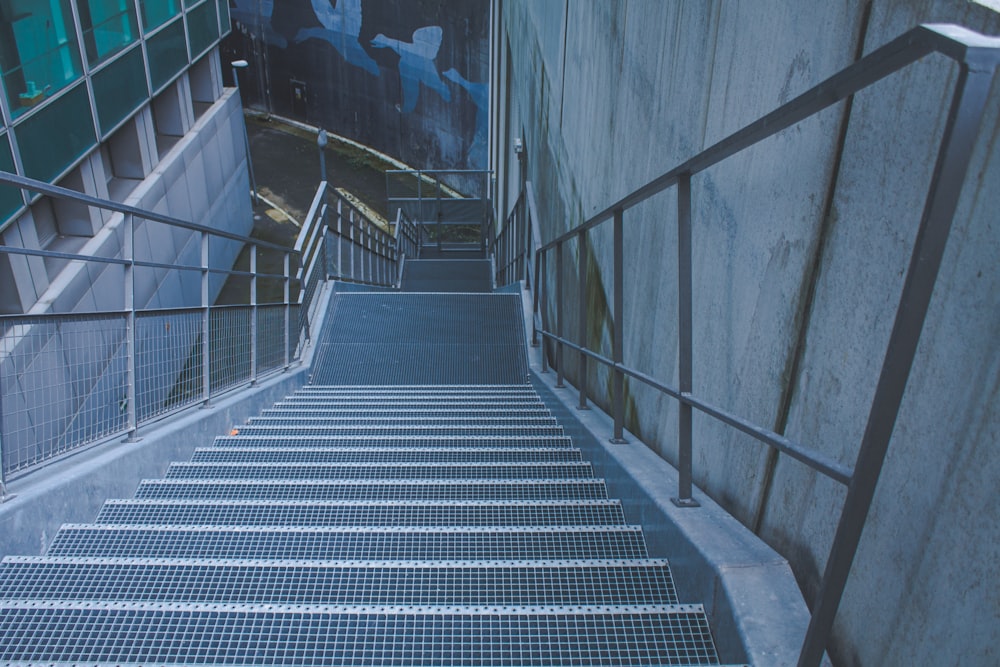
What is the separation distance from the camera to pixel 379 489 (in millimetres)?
2494

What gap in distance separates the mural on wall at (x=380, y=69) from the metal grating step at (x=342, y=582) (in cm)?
1729

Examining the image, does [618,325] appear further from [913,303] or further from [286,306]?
[286,306]

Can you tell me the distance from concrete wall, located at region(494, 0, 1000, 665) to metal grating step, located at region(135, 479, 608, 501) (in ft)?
1.38

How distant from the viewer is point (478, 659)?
1374 millimetres

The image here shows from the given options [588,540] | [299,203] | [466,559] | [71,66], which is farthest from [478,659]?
[299,203]

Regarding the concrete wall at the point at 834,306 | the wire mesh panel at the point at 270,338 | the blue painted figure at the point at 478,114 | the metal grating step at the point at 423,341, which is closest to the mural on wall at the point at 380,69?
the blue painted figure at the point at 478,114

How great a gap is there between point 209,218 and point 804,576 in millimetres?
11943

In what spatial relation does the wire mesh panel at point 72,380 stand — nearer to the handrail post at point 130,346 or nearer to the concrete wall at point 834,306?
the handrail post at point 130,346

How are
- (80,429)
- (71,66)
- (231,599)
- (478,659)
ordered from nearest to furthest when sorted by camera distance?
(478,659) < (231,599) < (80,429) < (71,66)

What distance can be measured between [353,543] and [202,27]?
11995 mm

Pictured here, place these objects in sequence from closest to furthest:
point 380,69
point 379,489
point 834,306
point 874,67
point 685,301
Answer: point 874,67, point 834,306, point 685,301, point 379,489, point 380,69

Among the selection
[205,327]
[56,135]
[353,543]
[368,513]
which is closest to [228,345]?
[205,327]

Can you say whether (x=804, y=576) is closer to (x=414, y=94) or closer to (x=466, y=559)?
(x=466, y=559)

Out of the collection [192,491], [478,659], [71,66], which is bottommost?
[192,491]
